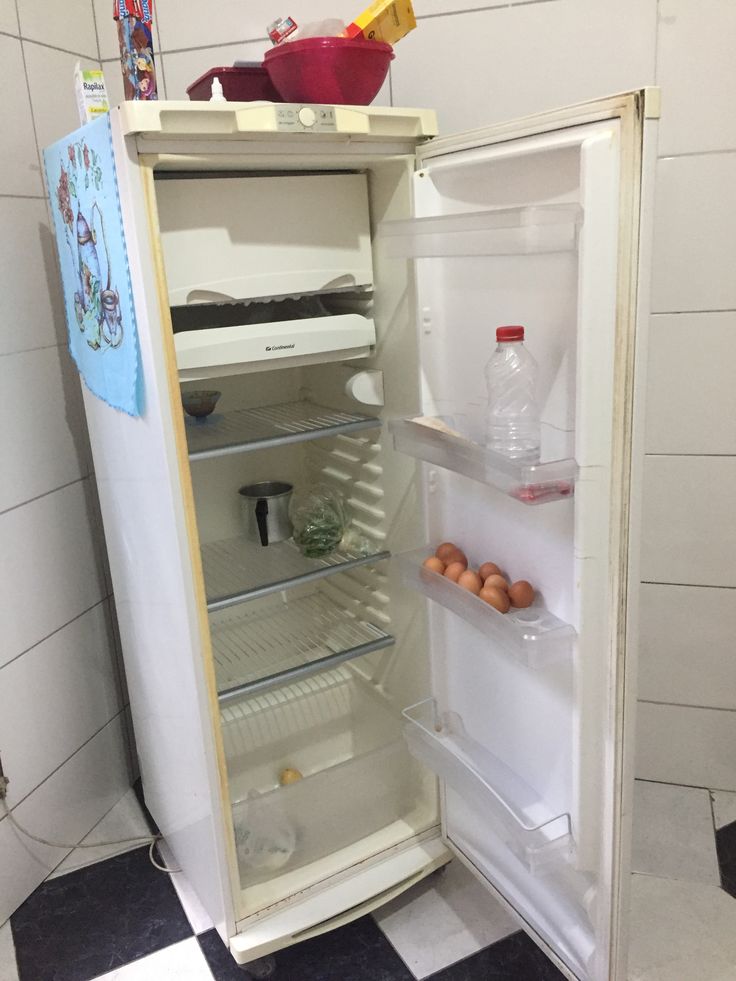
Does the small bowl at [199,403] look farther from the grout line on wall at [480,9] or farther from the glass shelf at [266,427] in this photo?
the grout line on wall at [480,9]

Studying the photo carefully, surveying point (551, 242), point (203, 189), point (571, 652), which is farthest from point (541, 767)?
point (203, 189)

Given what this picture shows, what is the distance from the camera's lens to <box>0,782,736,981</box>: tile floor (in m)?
1.43

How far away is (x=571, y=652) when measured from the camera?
1.07 metres

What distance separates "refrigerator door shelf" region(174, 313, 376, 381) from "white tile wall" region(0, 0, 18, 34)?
0.71 metres

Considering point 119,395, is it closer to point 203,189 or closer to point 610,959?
point 203,189

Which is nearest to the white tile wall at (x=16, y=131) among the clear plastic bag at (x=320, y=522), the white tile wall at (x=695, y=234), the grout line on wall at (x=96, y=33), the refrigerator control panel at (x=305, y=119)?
the grout line on wall at (x=96, y=33)

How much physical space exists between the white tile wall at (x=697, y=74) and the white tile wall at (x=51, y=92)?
1114mm

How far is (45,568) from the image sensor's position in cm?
163

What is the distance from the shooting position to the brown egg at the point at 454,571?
4.13 ft

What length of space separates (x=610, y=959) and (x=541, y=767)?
25 cm

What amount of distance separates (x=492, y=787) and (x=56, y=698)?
0.94 m

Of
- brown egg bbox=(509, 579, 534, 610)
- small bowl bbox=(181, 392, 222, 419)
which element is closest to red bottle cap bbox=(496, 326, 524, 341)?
brown egg bbox=(509, 579, 534, 610)

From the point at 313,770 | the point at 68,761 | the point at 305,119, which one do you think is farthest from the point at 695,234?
the point at 68,761

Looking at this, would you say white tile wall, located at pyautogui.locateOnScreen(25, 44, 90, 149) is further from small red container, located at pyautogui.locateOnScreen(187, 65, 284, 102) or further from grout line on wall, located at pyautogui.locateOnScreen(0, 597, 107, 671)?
grout line on wall, located at pyautogui.locateOnScreen(0, 597, 107, 671)
